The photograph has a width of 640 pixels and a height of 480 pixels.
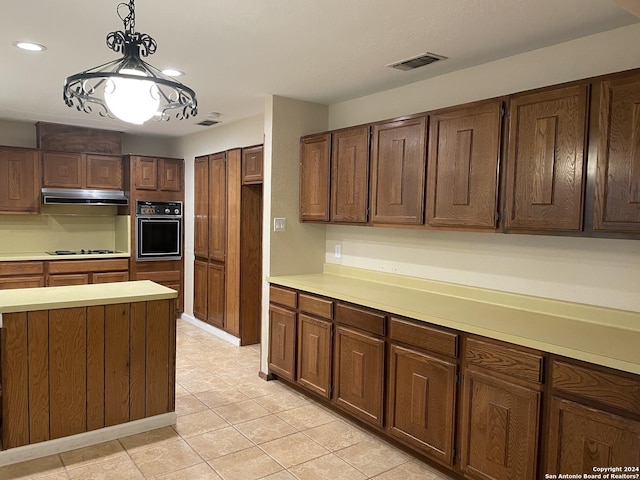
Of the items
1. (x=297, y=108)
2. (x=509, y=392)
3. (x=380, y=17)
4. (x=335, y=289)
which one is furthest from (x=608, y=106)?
(x=297, y=108)

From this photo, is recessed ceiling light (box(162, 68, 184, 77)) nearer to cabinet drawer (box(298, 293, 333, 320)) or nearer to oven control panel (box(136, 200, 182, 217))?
cabinet drawer (box(298, 293, 333, 320))

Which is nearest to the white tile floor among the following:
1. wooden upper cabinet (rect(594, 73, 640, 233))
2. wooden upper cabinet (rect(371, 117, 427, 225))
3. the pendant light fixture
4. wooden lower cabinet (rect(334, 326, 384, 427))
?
wooden lower cabinet (rect(334, 326, 384, 427))

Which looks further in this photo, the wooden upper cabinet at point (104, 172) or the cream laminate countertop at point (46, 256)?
the wooden upper cabinet at point (104, 172)

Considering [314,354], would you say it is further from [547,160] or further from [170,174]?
[170,174]

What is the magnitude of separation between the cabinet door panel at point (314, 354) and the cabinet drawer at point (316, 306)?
0.18 ft

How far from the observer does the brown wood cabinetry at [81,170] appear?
555 cm

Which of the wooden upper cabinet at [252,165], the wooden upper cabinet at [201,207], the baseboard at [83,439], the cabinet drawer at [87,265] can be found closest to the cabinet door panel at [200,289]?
the wooden upper cabinet at [201,207]

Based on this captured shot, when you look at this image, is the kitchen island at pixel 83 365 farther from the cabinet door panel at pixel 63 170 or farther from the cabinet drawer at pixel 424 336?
the cabinet door panel at pixel 63 170

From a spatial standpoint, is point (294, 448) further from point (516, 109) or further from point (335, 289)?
point (516, 109)

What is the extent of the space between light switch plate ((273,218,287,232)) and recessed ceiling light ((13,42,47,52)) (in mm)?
2063

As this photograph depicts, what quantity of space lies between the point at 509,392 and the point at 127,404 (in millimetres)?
2372

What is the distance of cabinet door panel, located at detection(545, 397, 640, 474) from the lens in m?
1.89

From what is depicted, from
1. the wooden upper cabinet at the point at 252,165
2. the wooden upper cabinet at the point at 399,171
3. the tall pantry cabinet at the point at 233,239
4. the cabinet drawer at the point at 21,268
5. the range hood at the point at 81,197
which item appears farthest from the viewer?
the range hood at the point at 81,197

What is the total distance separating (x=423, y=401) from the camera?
2.73 metres
